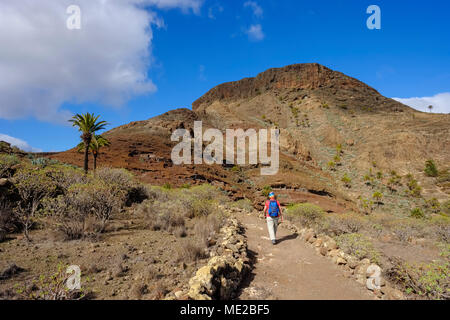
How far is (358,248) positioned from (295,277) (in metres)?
2.31

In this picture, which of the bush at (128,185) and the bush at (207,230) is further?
the bush at (128,185)

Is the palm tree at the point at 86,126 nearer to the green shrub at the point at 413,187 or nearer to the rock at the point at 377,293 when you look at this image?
the rock at the point at 377,293

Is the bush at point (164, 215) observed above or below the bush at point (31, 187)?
below

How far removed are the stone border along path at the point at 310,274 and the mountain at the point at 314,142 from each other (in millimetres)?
13066

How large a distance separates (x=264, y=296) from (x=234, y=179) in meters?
22.5

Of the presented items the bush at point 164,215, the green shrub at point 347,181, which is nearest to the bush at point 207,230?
the bush at point 164,215

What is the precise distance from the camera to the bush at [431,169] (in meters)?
28.9

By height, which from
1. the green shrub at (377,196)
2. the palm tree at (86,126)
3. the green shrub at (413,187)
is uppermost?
the palm tree at (86,126)

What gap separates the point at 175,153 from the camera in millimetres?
28594

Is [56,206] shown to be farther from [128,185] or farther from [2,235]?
[128,185]

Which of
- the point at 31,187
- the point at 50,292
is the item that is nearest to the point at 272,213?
the point at 50,292

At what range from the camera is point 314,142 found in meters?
42.8

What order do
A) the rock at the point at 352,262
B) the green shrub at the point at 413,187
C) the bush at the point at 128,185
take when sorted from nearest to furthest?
the rock at the point at 352,262 < the bush at the point at 128,185 < the green shrub at the point at 413,187

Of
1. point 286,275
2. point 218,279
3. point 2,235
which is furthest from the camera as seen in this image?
point 2,235
